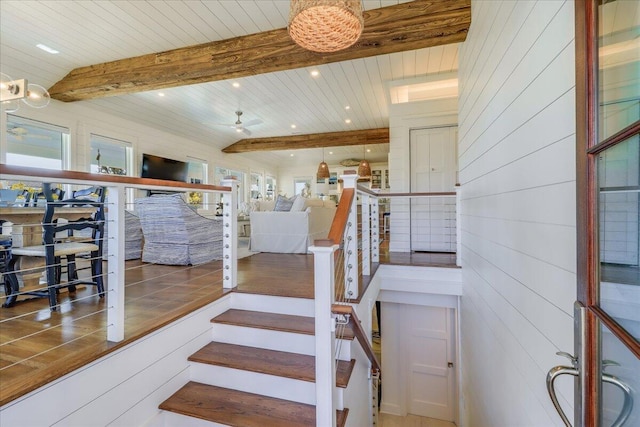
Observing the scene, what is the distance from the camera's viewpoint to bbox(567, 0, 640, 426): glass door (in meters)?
0.63

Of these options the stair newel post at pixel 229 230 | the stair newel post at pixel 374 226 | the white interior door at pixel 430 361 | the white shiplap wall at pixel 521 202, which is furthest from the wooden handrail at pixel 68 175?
the white interior door at pixel 430 361

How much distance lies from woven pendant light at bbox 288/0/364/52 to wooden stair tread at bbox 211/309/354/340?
6.81 ft

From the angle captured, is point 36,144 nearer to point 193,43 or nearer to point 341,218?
point 193,43

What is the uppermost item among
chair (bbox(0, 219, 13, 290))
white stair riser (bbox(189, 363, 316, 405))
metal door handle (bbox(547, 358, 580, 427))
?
chair (bbox(0, 219, 13, 290))

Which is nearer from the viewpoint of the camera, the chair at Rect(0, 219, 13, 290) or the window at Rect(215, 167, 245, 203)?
the chair at Rect(0, 219, 13, 290)

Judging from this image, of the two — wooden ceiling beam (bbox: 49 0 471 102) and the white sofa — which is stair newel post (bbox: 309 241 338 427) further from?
the white sofa

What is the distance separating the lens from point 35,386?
49.4 inches

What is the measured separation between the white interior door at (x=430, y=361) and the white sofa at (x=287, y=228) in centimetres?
191

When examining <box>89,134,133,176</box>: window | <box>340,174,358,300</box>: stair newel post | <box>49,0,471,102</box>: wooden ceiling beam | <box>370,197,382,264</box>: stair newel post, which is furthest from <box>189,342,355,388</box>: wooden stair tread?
<box>89,134,133,176</box>: window

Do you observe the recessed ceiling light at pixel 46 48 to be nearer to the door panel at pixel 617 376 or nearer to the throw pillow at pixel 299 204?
the throw pillow at pixel 299 204

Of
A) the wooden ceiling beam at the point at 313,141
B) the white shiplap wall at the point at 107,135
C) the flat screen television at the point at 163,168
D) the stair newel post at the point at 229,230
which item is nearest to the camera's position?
the stair newel post at the point at 229,230

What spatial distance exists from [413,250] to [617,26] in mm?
4745

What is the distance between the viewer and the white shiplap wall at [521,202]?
3.76 ft

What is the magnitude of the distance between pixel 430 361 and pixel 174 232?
13.5ft
